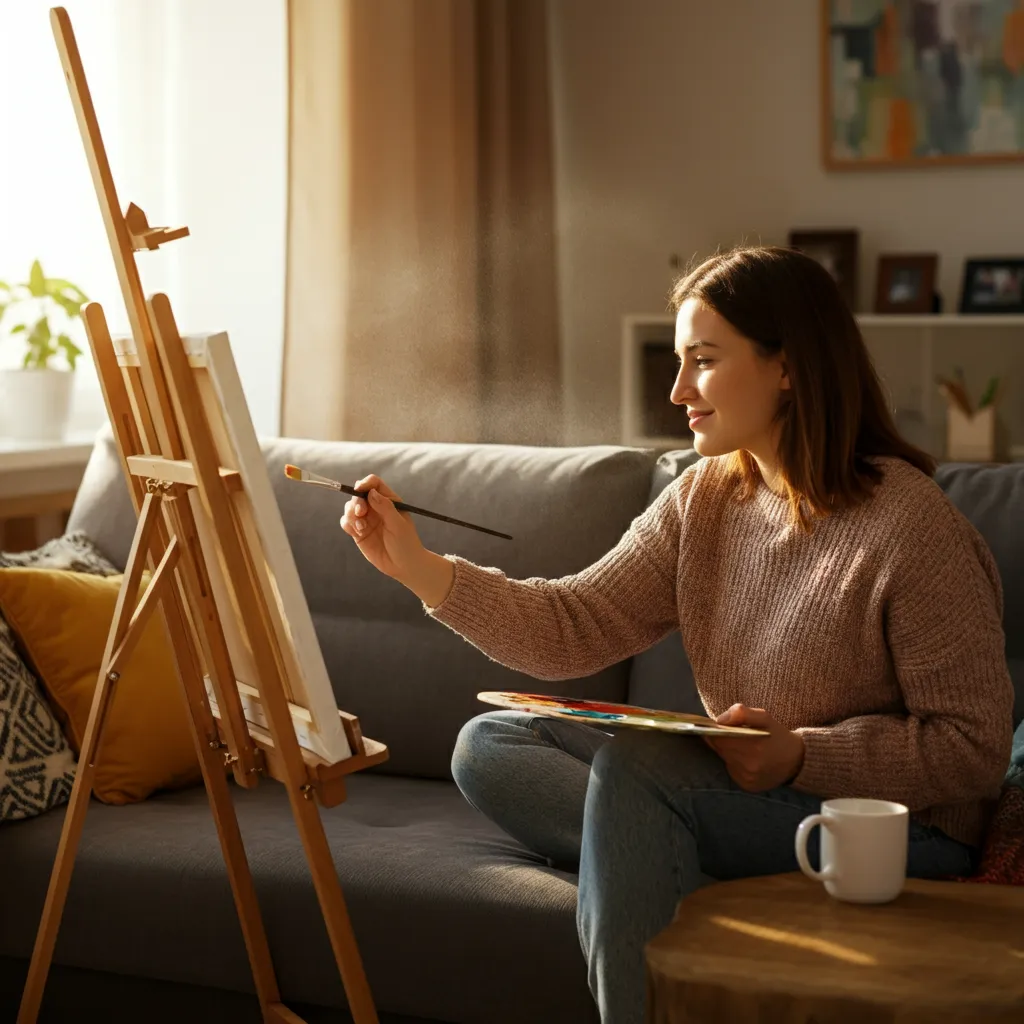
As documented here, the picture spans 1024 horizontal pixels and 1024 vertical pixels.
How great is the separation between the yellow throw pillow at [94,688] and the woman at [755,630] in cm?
45

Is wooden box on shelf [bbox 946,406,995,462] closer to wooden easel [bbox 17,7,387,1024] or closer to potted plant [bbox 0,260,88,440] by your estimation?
potted plant [bbox 0,260,88,440]

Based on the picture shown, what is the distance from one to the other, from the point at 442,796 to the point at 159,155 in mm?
1720

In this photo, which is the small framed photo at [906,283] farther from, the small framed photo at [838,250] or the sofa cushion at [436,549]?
the sofa cushion at [436,549]

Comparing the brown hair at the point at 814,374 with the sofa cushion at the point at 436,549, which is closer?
the brown hair at the point at 814,374

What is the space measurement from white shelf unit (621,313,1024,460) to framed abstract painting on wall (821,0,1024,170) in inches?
17.4

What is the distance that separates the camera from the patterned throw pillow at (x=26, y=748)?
180 centimetres

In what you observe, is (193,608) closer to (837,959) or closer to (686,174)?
(837,959)

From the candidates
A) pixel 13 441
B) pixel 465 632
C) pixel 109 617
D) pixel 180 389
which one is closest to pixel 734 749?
pixel 465 632

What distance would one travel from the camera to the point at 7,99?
278 cm

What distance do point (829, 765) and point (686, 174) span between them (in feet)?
9.28

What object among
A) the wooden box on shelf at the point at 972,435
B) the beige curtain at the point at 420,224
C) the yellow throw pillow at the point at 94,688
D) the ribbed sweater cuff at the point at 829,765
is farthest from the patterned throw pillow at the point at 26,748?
the wooden box on shelf at the point at 972,435

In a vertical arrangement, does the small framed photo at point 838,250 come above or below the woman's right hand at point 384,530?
above

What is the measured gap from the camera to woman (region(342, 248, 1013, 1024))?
51.9 inches

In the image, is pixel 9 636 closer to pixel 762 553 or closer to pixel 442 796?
pixel 442 796
